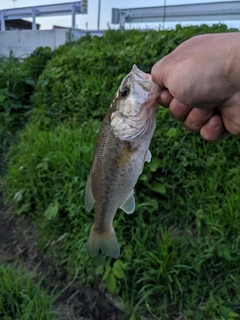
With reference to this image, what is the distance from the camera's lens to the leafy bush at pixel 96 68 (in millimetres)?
4000

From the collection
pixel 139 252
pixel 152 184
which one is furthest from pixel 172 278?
pixel 152 184

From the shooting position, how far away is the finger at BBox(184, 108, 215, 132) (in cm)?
172

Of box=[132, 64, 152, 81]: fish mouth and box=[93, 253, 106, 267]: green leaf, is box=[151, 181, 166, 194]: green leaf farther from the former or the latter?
box=[132, 64, 152, 81]: fish mouth

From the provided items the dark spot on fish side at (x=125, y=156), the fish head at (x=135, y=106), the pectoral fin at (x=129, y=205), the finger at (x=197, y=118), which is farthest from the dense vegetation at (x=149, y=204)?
the fish head at (x=135, y=106)

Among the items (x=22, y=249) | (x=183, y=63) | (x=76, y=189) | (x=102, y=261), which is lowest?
(x=22, y=249)

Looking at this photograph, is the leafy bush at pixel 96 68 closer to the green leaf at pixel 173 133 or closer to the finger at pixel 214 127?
the green leaf at pixel 173 133

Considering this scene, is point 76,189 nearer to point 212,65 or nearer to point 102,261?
point 102,261

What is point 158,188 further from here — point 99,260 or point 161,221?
point 99,260

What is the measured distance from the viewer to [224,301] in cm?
250

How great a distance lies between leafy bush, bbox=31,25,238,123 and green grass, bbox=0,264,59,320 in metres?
2.20

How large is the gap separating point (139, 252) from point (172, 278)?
0.31 metres

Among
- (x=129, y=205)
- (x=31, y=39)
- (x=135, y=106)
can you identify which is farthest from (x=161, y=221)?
(x=31, y=39)

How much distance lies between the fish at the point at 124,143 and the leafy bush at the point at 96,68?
8.17 feet

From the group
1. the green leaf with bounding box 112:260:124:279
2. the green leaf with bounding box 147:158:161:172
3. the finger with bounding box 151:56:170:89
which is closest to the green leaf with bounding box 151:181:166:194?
the green leaf with bounding box 147:158:161:172
